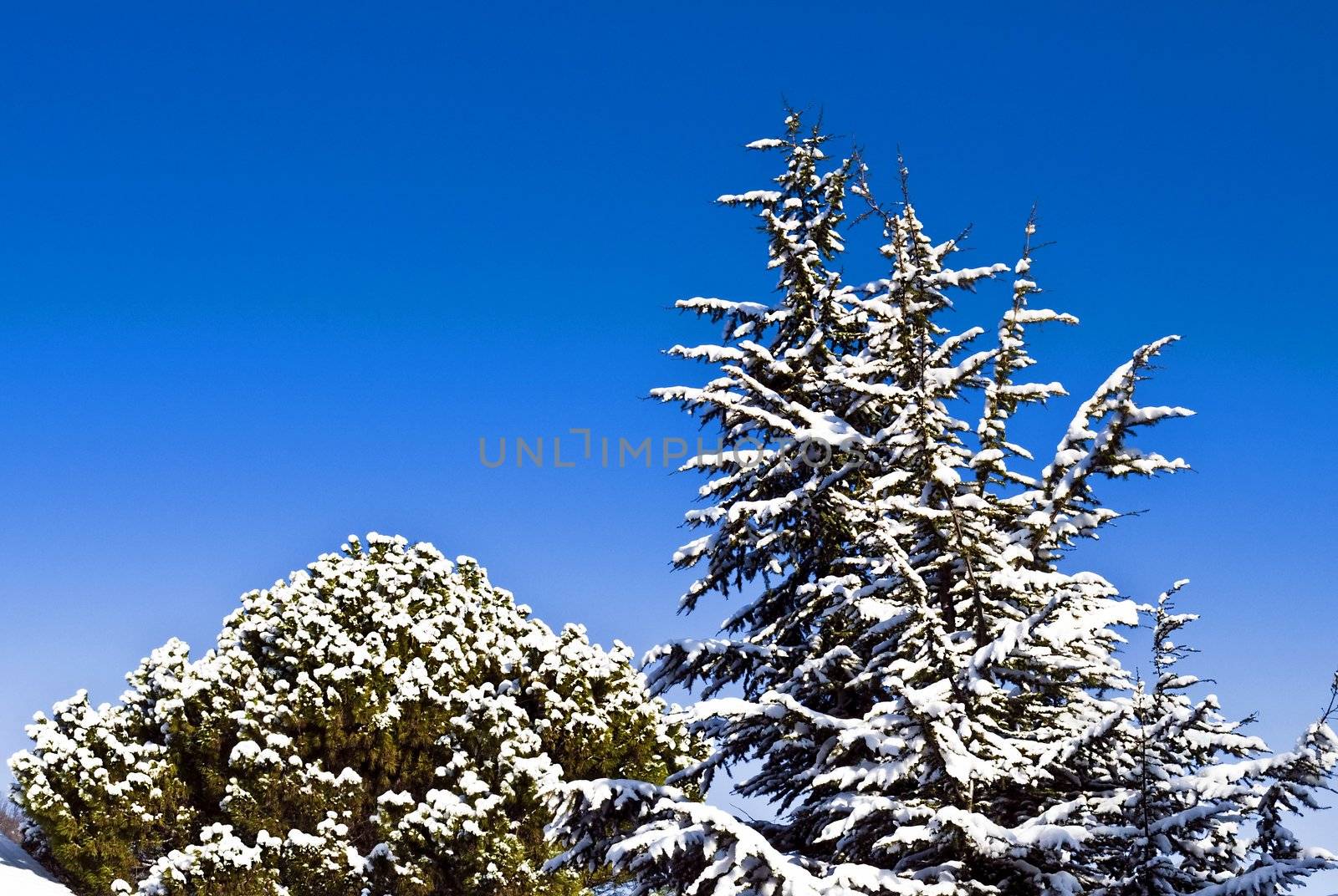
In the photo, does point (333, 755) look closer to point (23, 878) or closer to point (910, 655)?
point (23, 878)

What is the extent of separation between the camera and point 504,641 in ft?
67.5

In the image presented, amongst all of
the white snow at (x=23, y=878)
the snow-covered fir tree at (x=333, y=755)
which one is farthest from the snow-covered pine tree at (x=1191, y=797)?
the white snow at (x=23, y=878)

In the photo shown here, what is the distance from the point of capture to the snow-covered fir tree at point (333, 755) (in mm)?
17188

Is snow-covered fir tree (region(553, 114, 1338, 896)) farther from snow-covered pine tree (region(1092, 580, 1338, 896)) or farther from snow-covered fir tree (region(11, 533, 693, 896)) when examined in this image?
snow-covered fir tree (region(11, 533, 693, 896))

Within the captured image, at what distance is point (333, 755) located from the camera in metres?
18.2

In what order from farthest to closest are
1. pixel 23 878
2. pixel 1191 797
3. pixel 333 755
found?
pixel 333 755 < pixel 23 878 < pixel 1191 797

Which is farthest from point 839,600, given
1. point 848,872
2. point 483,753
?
point 483,753

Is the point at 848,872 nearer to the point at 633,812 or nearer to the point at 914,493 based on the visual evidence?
the point at 633,812

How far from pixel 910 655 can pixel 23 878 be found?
1643 centimetres

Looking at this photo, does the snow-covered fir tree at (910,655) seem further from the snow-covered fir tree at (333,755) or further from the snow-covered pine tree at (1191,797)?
the snow-covered fir tree at (333,755)

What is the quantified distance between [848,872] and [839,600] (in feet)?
9.93

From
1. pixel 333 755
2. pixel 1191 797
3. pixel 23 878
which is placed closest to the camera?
pixel 1191 797

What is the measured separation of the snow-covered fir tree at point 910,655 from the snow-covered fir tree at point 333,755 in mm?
6178

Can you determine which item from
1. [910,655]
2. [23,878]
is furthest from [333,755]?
[910,655]
